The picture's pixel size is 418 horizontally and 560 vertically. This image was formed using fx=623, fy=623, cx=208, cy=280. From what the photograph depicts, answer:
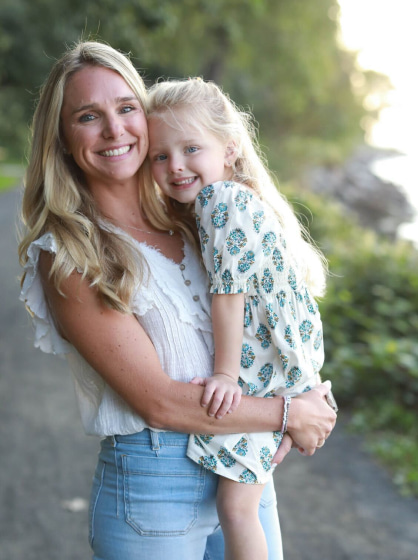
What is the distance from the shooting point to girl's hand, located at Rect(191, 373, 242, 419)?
1.64 m

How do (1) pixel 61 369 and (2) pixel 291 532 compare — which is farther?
(1) pixel 61 369

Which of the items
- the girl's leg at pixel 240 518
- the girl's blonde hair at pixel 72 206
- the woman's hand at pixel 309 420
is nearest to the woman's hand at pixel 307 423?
the woman's hand at pixel 309 420

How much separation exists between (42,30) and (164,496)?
2460 cm

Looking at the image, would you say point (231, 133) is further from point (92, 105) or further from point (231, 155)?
point (92, 105)

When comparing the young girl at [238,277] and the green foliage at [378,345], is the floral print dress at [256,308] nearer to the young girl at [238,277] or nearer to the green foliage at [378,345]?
the young girl at [238,277]

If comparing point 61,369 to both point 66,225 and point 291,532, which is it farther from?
point 66,225

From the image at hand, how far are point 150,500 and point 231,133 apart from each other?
1.15 m

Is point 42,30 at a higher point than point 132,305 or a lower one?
higher

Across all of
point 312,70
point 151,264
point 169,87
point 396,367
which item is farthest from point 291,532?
point 312,70

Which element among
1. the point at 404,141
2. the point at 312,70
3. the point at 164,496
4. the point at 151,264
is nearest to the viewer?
the point at 164,496

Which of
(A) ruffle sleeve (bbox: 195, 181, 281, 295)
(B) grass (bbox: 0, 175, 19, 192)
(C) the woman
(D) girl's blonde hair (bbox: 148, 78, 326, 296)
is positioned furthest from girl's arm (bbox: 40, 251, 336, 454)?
(B) grass (bbox: 0, 175, 19, 192)

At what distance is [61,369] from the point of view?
6.05 m

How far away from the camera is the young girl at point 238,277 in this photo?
1723 mm

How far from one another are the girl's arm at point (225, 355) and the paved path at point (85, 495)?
6.76ft
